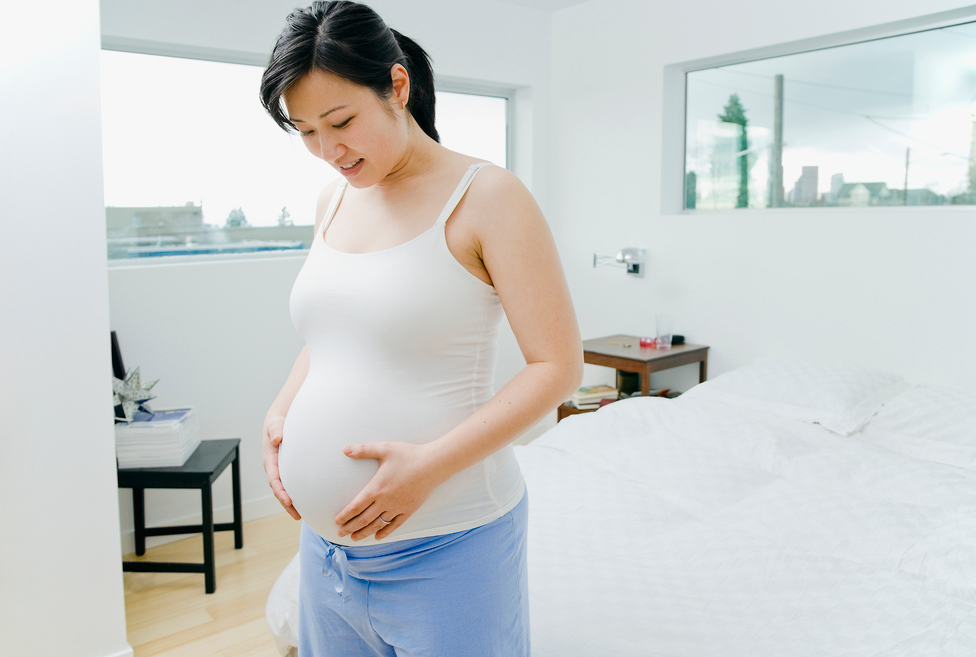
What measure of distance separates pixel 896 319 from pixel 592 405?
1201 millimetres

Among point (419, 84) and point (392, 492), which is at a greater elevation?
point (419, 84)

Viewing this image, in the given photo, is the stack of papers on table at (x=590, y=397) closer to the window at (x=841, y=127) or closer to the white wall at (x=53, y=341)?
the window at (x=841, y=127)

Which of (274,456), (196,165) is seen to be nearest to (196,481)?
(196,165)

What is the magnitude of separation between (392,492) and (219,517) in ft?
7.67

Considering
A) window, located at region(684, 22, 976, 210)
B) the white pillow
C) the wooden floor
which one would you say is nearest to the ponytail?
the wooden floor

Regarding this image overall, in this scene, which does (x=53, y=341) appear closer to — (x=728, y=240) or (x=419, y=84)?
(x=419, y=84)

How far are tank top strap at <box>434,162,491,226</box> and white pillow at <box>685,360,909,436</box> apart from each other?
1826 mm

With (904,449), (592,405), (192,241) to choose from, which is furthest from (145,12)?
(904,449)

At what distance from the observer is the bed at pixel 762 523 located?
129 cm

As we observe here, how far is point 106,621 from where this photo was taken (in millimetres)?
1860

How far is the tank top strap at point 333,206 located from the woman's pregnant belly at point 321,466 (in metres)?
0.23

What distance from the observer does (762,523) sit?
169cm

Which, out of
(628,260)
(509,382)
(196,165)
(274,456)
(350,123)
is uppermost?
(196,165)

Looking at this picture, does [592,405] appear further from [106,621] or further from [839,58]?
[106,621]
